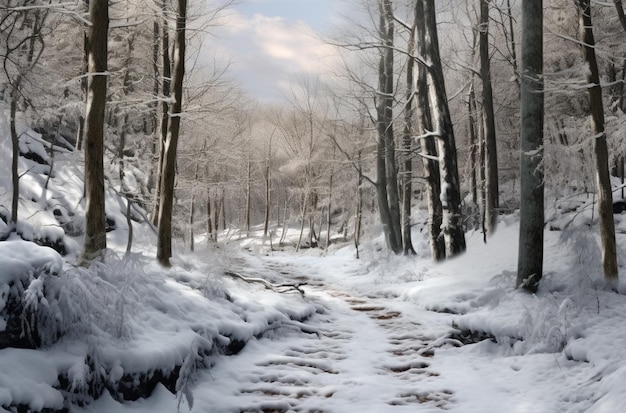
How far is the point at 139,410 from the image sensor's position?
401 centimetres

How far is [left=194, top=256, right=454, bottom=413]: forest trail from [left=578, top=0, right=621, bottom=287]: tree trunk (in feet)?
11.1

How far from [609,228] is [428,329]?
350 centimetres

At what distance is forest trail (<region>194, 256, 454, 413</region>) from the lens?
15.2 ft

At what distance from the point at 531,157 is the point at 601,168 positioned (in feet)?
4.34

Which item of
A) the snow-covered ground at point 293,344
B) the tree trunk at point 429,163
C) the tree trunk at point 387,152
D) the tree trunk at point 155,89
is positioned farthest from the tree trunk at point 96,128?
the tree trunk at point 387,152

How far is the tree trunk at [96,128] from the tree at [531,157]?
653cm

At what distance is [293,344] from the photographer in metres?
6.97

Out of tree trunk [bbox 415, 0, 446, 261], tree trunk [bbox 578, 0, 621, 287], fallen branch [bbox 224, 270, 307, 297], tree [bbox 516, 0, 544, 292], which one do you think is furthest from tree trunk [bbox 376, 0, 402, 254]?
tree trunk [bbox 578, 0, 621, 287]

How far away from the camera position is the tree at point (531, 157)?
769cm

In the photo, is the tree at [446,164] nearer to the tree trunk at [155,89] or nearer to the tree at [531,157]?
the tree at [531,157]

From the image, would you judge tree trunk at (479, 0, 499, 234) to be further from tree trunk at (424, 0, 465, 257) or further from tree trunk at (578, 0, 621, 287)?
tree trunk at (578, 0, 621, 287)

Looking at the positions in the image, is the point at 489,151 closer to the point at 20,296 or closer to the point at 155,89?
the point at 155,89

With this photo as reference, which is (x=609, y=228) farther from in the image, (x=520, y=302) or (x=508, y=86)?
(x=508, y=86)

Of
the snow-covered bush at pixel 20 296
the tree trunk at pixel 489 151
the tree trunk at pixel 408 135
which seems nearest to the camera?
the snow-covered bush at pixel 20 296
